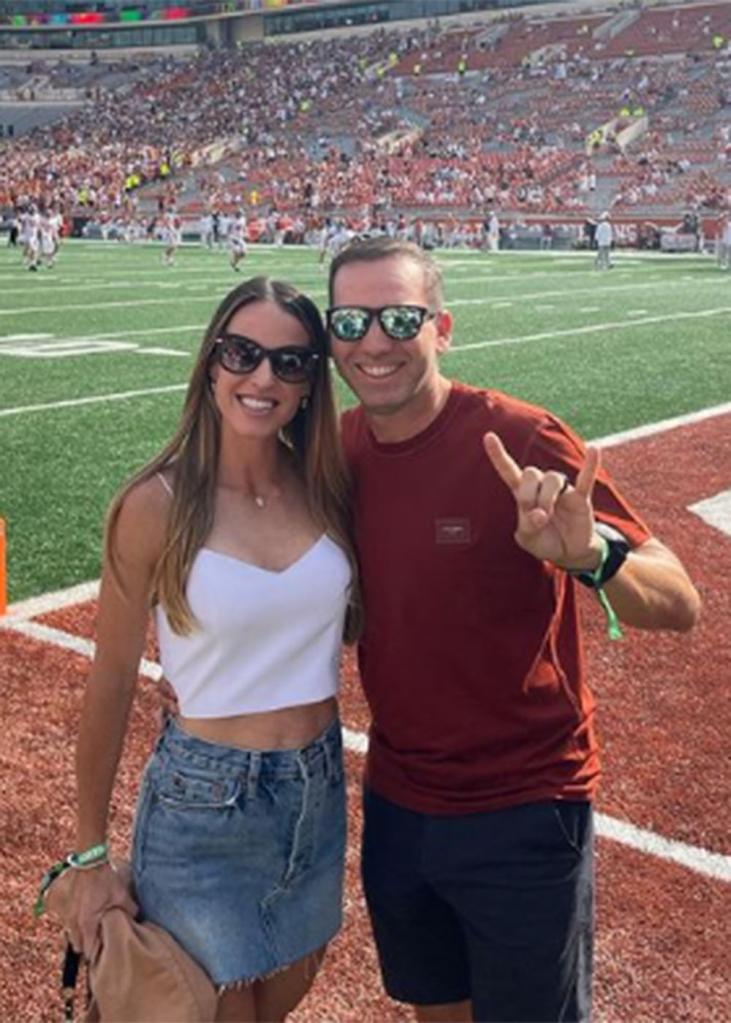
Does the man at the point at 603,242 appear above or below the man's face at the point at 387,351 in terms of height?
below

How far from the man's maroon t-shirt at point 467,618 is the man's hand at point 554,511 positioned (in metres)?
0.14

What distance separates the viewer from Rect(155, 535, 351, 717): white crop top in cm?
224

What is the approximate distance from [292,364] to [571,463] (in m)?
0.54

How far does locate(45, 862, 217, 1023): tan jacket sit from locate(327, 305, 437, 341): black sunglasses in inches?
43.9

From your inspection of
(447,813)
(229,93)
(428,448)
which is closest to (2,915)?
(447,813)

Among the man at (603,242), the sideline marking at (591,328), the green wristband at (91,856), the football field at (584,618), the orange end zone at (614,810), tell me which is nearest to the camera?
the green wristband at (91,856)

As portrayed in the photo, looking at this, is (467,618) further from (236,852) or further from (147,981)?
(147,981)

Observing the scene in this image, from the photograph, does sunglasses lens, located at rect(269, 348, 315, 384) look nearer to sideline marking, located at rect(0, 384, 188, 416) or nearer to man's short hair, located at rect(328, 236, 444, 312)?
man's short hair, located at rect(328, 236, 444, 312)

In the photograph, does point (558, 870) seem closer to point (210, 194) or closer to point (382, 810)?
point (382, 810)

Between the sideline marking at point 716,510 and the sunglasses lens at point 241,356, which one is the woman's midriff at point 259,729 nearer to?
the sunglasses lens at point 241,356

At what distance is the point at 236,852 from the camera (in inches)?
86.7

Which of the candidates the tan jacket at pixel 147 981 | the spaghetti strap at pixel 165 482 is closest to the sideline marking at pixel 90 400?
the spaghetti strap at pixel 165 482

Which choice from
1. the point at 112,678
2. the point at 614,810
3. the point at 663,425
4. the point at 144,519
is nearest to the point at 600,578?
the point at 144,519

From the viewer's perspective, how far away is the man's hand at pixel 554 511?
209cm
